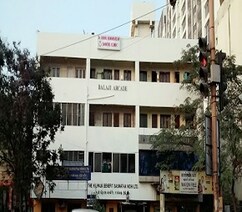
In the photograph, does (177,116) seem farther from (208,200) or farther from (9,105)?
(9,105)

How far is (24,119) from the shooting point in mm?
30719

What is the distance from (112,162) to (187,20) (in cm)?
3198

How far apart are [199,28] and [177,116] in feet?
61.9

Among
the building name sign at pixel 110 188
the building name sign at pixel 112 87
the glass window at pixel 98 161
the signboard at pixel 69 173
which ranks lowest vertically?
the building name sign at pixel 110 188

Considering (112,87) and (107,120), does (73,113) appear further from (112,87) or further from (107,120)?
(112,87)

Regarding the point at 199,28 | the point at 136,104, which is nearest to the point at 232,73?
the point at 136,104

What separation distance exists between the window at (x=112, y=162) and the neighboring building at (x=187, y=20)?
14331 mm

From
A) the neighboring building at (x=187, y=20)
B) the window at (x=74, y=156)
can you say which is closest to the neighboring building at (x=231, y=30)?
the neighboring building at (x=187, y=20)

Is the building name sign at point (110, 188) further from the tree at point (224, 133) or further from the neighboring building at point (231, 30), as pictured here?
the neighboring building at point (231, 30)

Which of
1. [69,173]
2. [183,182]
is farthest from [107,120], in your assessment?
[69,173]

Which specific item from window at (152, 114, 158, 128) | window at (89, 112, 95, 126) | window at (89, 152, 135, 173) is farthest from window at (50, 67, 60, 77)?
window at (152, 114, 158, 128)

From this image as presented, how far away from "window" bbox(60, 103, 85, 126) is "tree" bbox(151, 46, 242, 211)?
5.62m

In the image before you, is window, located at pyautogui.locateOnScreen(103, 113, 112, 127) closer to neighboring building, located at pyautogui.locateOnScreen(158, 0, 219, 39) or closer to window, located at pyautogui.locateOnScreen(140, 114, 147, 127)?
window, located at pyautogui.locateOnScreen(140, 114, 147, 127)

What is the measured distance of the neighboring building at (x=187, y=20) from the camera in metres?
55.6
